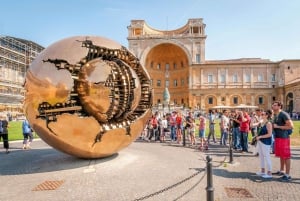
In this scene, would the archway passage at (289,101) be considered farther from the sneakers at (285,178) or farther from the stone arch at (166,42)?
the sneakers at (285,178)

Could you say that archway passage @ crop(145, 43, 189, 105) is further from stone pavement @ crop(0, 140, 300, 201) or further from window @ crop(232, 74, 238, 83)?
stone pavement @ crop(0, 140, 300, 201)

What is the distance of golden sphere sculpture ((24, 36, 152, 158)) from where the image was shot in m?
7.00

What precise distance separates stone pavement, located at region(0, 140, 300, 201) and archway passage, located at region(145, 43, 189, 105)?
194ft

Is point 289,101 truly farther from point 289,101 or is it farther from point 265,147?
point 265,147

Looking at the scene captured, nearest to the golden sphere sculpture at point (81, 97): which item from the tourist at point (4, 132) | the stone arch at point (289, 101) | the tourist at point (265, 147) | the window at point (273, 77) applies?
the tourist at point (265, 147)

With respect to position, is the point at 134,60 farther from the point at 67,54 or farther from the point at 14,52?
the point at 14,52

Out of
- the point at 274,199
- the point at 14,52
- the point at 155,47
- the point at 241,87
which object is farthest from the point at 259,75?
the point at 274,199

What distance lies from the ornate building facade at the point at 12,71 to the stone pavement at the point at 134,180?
48.2 metres

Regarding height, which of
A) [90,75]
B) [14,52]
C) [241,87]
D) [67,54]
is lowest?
[90,75]

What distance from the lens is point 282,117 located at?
739 centimetres

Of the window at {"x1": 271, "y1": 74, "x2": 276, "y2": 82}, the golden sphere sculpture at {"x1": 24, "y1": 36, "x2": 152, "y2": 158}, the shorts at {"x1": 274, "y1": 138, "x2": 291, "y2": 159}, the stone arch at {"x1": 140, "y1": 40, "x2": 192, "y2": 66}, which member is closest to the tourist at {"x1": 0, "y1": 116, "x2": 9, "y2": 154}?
the golden sphere sculpture at {"x1": 24, "y1": 36, "x2": 152, "y2": 158}

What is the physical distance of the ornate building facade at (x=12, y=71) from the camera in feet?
175

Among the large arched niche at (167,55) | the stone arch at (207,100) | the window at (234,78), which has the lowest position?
the stone arch at (207,100)

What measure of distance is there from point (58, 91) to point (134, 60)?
305 centimetres
